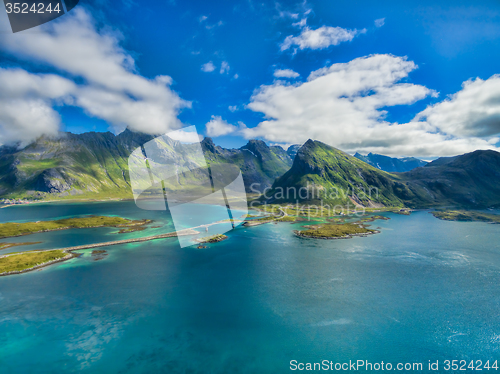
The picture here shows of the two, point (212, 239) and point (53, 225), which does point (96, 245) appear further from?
point (53, 225)

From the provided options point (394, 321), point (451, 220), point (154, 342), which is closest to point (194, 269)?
point (154, 342)

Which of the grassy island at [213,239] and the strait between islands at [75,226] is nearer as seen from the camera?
the strait between islands at [75,226]

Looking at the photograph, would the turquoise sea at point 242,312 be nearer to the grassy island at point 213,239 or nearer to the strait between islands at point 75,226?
the strait between islands at point 75,226

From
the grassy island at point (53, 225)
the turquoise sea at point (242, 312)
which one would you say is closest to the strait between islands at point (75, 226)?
the grassy island at point (53, 225)

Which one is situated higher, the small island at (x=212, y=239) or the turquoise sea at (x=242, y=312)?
the small island at (x=212, y=239)

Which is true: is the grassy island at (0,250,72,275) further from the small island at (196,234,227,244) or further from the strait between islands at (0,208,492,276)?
the small island at (196,234,227,244)

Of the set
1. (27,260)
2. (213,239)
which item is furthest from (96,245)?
(213,239)
